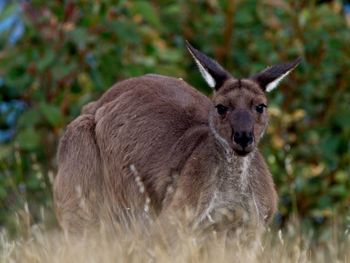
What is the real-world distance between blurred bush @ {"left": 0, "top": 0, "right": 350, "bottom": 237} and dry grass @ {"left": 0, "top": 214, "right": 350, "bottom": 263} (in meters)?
3.10

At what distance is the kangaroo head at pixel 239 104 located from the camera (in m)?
7.38

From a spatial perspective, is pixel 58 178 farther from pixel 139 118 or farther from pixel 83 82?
pixel 83 82

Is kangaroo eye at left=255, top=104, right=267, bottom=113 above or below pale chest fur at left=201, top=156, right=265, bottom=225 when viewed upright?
above

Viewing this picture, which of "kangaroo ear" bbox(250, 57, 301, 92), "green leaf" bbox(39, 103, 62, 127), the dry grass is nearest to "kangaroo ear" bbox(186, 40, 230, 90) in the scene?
"kangaroo ear" bbox(250, 57, 301, 92)

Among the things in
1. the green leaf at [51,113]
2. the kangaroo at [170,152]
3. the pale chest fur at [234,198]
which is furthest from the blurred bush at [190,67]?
the pale chest fur at [234,198]

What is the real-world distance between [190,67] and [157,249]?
562 centimetres

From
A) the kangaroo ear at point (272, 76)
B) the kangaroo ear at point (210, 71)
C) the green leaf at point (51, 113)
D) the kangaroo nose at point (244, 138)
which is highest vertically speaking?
the kangaroo ear at point (210, 71)

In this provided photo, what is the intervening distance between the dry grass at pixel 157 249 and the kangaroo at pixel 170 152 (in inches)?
7.6

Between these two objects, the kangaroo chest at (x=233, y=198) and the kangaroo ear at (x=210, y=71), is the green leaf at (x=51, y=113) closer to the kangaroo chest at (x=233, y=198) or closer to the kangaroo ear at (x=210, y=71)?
the kangaroo ear at (x=210, y=71)

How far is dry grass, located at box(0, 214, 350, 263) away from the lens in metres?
6.42

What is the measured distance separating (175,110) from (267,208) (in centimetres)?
106

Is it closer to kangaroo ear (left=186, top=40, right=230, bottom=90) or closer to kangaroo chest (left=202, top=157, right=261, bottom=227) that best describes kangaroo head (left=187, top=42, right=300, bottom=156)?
kangaroo ear (left=186, top=40, right=230, bottom=90)

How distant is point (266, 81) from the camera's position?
785 centimetres

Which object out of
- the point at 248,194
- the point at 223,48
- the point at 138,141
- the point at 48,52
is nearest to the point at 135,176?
the point at 138,141
